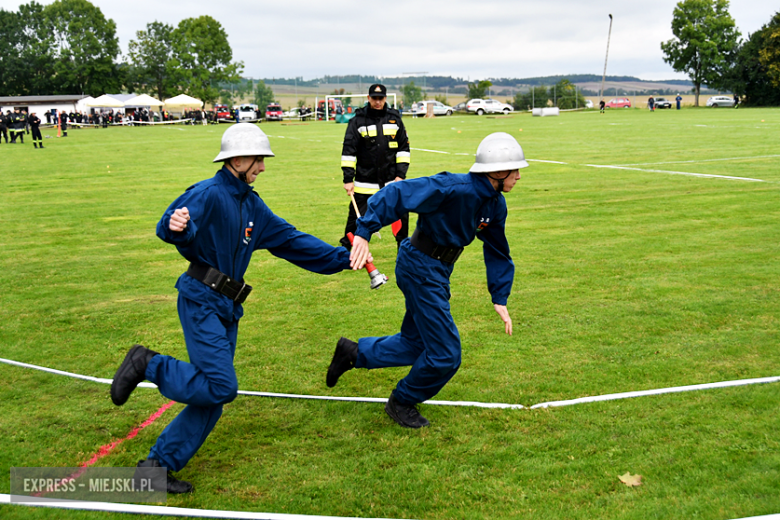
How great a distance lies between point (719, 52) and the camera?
8188cm

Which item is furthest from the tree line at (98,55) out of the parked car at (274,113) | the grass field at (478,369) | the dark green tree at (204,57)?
the grass field at (478,369)

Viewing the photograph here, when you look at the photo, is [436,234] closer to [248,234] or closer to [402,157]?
[248,234]

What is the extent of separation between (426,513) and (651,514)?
1245 millimetres

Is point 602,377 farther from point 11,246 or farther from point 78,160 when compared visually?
point 78,160

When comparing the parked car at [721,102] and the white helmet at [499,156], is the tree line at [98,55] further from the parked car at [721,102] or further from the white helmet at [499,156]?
the white helmet at [499,156]

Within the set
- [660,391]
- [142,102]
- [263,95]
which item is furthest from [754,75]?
[660,391]

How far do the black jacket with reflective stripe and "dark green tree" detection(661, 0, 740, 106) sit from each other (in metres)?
82.2

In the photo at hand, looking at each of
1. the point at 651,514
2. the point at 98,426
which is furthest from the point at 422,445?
the point at 98,426

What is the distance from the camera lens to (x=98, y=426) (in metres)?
4.81

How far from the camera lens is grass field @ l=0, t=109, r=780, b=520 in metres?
3.97

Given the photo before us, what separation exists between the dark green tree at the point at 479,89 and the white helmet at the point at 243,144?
7735 centimetres

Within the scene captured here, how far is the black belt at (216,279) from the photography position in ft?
13.4

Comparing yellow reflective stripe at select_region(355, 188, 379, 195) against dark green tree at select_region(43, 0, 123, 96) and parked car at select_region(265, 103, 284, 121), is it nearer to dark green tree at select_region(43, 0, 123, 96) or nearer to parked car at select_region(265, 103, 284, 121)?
parked car at select_region(265, 103, 284, 121)

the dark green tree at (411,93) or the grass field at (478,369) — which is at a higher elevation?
the dark green tree at (411,93)
